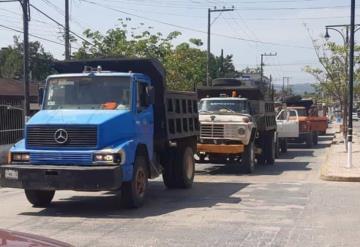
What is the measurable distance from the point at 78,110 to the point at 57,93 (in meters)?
0.80

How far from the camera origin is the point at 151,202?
495 inches

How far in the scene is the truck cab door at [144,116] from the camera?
1188 centimetres

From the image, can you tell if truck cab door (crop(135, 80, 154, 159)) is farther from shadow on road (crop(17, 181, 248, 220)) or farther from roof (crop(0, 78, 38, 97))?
roof (crop(0, 78, 38, 97))

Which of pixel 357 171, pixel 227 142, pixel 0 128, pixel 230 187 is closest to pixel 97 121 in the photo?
pixel 230 187

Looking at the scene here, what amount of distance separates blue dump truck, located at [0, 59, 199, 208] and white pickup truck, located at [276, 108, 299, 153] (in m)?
15.1

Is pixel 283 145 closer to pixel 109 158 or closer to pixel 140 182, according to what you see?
pixel 140 182

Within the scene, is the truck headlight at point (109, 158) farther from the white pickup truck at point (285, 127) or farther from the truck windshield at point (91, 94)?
the white pickup truck at point (285, 127)

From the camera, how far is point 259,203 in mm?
12367

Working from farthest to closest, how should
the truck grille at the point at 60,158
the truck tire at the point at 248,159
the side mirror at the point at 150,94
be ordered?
the truck tire at the point at 248,159, the side mirror at the point at 150,94, the truck grille at the point at 60,158

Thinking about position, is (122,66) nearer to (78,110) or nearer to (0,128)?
(78,110)

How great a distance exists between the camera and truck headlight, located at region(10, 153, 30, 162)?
11.2m

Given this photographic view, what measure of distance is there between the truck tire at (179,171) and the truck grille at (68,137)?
364 centimetres

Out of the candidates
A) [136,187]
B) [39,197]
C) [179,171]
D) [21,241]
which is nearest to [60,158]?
[39,197]

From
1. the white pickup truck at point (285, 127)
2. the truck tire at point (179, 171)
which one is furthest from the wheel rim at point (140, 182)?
the white pickup truck at point (285, 127)
